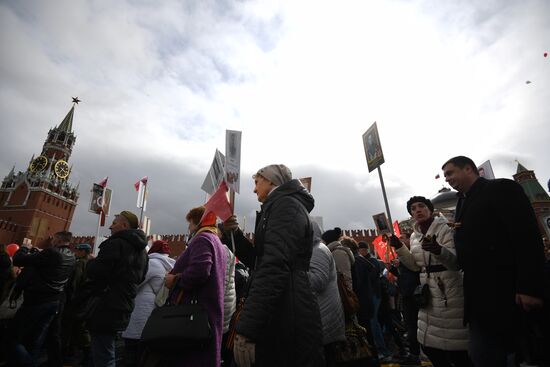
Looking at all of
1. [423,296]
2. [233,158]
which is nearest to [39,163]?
[233,158]

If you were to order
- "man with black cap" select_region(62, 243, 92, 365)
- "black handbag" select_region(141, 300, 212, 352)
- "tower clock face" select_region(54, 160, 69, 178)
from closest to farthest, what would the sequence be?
1. "black handbag" select_region(141, 300, 212, 352)
2. "man with black cap" select_region(62, 243, 92, 365)
3. "tower clock face" select_region(54, 160, 69, 178)

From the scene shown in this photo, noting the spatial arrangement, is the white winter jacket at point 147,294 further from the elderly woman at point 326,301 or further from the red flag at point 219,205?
the elderly woman at point 326,301

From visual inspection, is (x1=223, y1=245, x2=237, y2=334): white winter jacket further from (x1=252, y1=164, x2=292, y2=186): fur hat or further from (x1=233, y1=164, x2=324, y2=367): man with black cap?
(x1=233, y1=164, x2=324, y2=367): man with black cap

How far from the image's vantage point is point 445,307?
7.82 feet

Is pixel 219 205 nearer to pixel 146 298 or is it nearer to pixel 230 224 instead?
pixel 230 224

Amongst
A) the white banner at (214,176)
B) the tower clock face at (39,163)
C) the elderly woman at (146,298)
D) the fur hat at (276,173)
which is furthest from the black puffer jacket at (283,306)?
the tower clock face at (39,163)

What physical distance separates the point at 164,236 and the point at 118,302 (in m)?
50.5

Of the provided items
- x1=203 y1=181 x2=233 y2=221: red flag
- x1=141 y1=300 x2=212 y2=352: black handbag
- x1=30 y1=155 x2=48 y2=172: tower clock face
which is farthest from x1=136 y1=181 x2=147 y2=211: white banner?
x1=30 y1=155 x2=48 y2=172: tower clock face

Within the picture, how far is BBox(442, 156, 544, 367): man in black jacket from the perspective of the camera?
177 centimetres

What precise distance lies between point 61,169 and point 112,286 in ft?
262

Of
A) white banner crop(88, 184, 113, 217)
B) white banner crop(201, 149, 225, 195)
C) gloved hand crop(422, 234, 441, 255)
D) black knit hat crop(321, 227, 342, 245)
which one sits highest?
white banner crop(88, 184, 113, 217)

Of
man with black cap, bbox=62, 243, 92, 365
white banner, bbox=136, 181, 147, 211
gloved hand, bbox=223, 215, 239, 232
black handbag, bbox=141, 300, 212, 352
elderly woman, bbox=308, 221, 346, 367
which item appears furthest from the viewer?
white banner, bbox=136, 181, 147, 211

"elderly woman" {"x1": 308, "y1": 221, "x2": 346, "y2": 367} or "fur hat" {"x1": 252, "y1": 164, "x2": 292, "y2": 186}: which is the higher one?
"fur hat" {"x1": 252, "y1": 164, "x2": 292, "y2": 186}

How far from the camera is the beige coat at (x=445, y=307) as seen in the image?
89.6 inches
